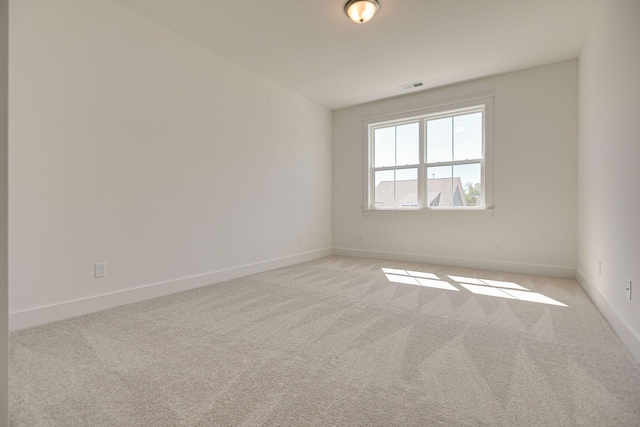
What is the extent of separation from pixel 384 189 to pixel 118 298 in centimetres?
402

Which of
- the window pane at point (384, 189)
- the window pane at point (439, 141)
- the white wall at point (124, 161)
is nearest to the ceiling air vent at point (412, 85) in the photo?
the window pane at point (439, 141)

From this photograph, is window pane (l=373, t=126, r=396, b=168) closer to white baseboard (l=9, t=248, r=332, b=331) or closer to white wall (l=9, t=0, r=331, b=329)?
white wall (l=9, t=0, r=331, b=329)

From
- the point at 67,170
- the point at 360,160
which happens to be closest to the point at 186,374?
the point at 67,170

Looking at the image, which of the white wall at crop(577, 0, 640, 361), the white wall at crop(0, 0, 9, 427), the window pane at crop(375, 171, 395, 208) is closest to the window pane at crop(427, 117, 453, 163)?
the window pane at crop(375, 171, 395, 208)

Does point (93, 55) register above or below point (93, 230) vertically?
above

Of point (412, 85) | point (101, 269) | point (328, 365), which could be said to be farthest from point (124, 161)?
point (412, 85)

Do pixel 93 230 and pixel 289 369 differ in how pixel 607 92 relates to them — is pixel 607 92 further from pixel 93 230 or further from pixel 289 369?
pixel 93 230

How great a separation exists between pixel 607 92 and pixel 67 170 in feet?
13.9

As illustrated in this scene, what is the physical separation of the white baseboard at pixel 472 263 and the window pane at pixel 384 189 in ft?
2.80

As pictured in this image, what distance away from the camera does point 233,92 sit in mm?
3715

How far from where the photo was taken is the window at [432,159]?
14.3ft

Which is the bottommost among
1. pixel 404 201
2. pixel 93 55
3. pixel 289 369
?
pixel 289 369

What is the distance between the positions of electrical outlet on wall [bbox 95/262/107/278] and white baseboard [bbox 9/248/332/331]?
6.9 inches

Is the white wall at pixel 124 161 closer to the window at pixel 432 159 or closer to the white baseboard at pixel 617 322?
the window at pixel 432 159
